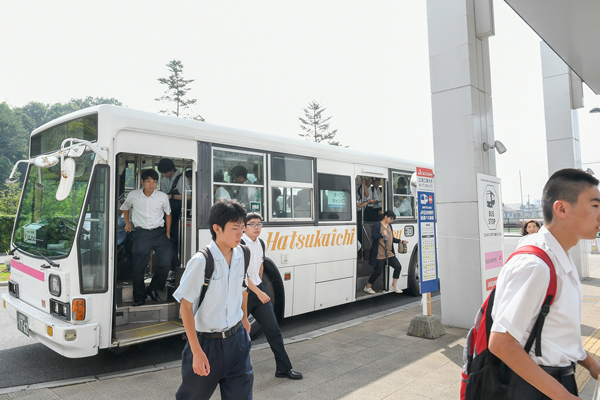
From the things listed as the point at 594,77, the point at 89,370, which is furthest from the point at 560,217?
the point at 594,77

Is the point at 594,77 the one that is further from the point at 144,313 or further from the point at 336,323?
the point at 144,313

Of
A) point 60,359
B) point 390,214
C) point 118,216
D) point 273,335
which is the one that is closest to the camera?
point 273,335

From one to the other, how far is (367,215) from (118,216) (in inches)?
213

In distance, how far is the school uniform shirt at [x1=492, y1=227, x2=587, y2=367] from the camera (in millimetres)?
1729

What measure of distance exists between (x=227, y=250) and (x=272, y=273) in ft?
11.1

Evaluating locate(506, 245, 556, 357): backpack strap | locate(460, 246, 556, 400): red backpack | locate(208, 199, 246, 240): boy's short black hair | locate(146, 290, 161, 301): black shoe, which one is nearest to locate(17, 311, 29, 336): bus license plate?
locate(146, 290, 161, 301): black shoe

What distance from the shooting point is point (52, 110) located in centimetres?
7569

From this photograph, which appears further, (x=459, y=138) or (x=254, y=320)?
(x=459, y=138)

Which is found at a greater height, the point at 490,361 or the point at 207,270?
the point at 207,270

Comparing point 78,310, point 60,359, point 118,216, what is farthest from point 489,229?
point 60,359

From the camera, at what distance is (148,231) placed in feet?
18.7

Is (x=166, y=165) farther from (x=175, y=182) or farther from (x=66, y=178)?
(x=66, y=178)

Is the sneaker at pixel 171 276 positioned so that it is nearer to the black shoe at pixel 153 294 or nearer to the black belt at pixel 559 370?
the black shoe at pixel 153 294

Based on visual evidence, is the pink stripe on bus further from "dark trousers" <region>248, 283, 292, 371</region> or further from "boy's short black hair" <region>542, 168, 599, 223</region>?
"boy's short black hair" <region>542, 168, 599, 223</region>
